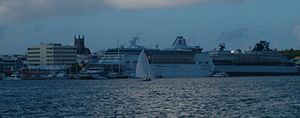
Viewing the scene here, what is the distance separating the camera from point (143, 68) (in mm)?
108625

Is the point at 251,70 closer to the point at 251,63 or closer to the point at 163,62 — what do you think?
the point at 251,63

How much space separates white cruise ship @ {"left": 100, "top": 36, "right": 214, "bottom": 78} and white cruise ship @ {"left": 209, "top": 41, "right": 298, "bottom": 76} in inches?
195

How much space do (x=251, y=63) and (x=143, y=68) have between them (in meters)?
53.2

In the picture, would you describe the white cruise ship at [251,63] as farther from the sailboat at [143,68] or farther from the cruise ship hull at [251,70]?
the sailboat at [143,68]

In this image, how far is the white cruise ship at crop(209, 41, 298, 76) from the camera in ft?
506

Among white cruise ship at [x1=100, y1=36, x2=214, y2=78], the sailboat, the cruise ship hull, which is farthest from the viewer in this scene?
the cruise ship hull

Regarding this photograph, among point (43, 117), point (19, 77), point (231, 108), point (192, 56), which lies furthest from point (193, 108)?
point (19, 77)

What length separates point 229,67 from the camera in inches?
6102

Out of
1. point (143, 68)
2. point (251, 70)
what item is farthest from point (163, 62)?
point (143, 68)

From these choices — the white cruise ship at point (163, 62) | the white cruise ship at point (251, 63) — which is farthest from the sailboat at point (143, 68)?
the white cruise ship at point (251, 63)

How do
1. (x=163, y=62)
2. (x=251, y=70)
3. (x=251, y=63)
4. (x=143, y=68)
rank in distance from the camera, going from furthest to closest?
(x=251, y=63) → (x=251, y=70) → (x=163, y=62) → (x=143, y=68)

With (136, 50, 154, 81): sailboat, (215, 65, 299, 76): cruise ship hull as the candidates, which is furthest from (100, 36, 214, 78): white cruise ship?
(136, 50, 154, 81): sailboat

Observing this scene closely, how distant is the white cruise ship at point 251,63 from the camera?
15425cm

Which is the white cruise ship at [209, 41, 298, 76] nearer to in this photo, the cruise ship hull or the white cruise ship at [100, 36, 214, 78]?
the cruise ship hull
